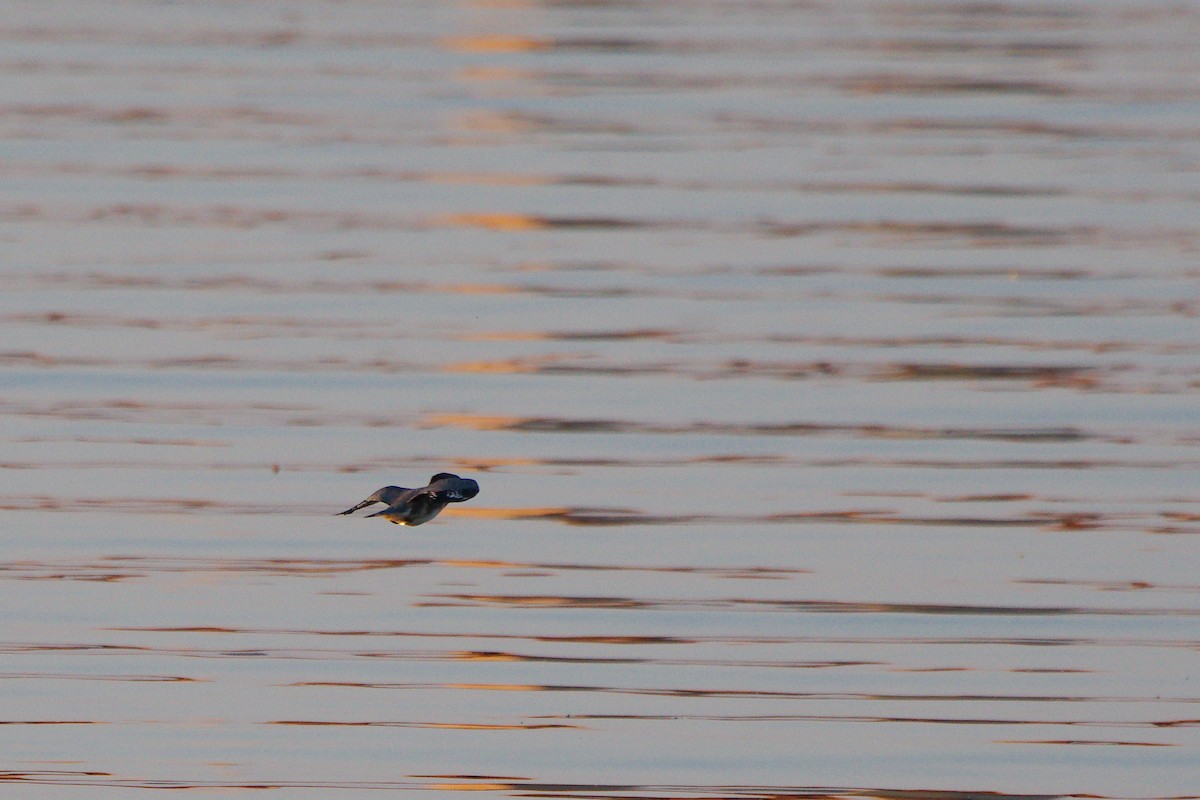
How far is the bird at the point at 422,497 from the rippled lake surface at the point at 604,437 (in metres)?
0.39

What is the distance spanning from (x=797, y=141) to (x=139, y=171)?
3.81 meters

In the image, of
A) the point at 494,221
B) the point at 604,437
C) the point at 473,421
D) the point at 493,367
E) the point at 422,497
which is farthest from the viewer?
the point at 494,221

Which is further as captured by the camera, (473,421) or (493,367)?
(493,367)

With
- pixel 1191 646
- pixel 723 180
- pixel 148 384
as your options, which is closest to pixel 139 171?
pixel 723 180

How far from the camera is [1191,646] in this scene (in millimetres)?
6430

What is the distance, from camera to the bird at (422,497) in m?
6.04

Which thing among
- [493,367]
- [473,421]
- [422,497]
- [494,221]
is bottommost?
[422,497]

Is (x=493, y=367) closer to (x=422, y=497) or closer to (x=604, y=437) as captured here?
(x=604, y=437)

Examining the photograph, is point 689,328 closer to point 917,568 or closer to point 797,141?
point 917,568

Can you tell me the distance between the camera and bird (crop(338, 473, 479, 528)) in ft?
19.8

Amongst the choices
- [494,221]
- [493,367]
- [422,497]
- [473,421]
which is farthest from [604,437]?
[494,221]

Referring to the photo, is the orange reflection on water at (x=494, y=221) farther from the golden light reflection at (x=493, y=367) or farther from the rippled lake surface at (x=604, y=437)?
the golden light reflection at (x=493, y=367)

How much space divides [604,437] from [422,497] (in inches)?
89.4

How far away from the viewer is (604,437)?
8.39 meters
